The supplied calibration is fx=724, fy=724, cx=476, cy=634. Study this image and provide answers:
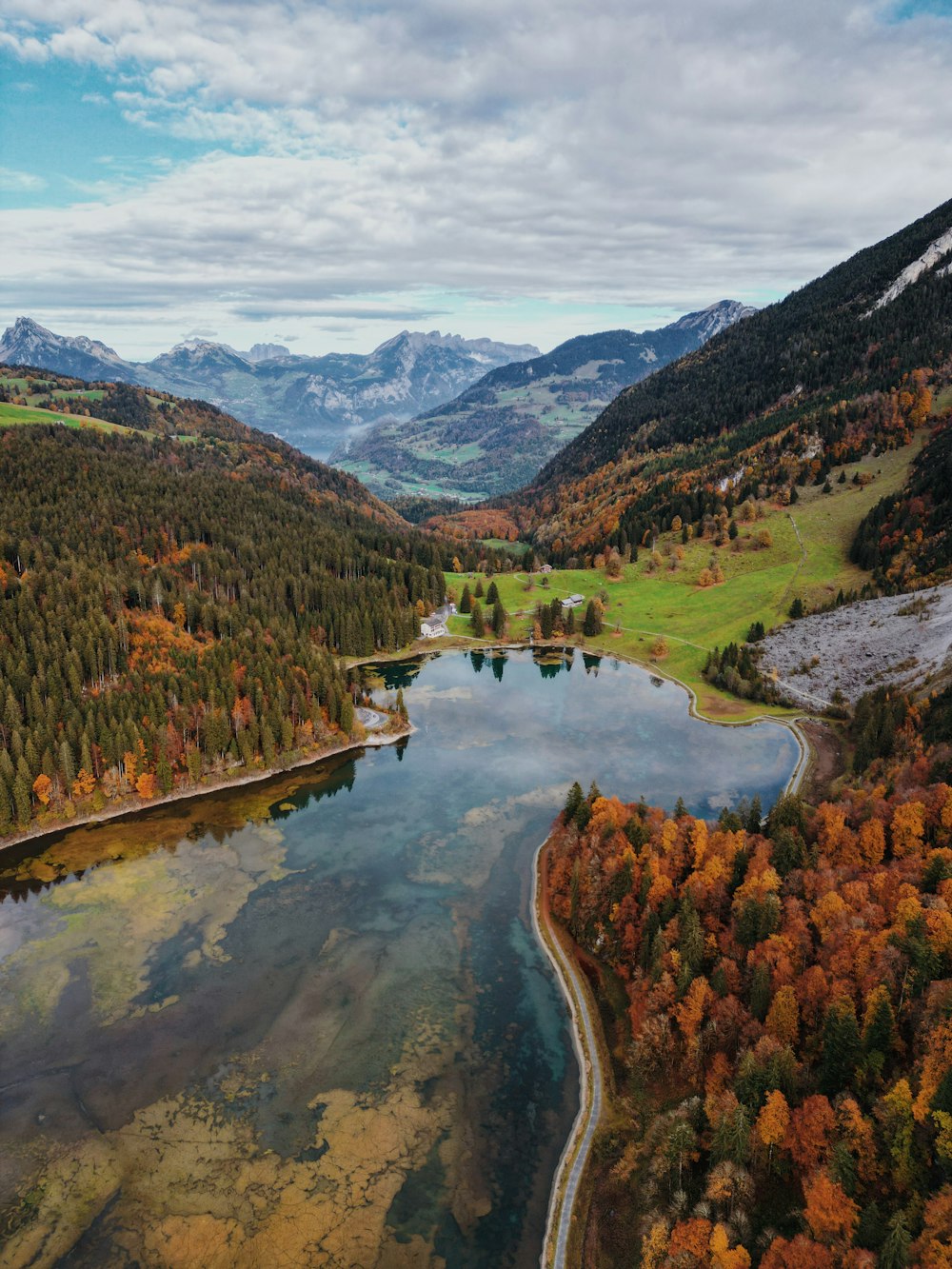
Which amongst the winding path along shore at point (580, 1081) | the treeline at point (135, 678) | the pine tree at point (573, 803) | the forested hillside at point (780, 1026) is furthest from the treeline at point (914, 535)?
the treeline at point (135, 678)

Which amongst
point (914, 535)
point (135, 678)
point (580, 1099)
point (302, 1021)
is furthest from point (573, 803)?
point (914, 535)

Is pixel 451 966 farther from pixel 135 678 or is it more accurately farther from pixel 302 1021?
pixel 135 678

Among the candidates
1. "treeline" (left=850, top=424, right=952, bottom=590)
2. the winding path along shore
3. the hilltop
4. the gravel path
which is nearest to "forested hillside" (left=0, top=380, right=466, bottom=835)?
the hilltop

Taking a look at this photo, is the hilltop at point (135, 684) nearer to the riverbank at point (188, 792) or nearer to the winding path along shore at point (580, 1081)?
the riverbank at point (188, 792)

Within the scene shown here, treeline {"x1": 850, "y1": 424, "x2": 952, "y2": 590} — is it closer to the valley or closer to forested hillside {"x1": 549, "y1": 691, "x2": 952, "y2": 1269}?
the valley

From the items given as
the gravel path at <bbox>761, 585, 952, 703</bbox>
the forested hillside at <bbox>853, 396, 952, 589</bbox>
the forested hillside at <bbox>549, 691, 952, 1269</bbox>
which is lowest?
the forested hillside at <bbox>549, 691, 952, 1269</bbox>

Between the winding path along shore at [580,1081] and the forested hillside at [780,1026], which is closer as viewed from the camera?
the forested hillside at [780,1026]
